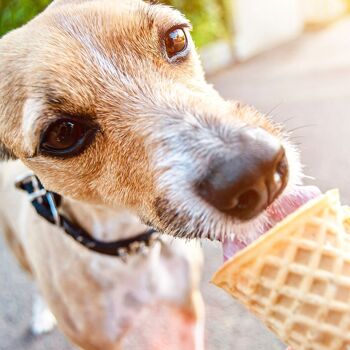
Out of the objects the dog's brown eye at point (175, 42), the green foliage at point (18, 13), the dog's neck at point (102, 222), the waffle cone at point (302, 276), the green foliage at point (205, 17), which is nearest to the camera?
the waffle cone at point (302, 276)

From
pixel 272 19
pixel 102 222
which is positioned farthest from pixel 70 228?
pixel 272 19

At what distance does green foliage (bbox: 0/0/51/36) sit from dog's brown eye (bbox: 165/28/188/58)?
5.51 metres

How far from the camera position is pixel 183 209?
187 cm

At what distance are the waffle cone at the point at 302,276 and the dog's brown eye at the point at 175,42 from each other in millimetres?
894

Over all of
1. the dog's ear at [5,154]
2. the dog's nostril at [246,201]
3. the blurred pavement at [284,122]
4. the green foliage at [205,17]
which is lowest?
the blurred pavement at [284,122]

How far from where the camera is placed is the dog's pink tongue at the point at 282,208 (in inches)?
71.2

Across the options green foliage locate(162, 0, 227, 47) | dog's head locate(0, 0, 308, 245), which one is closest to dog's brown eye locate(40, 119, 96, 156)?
dog's head locate(0, 0, 308, 245)

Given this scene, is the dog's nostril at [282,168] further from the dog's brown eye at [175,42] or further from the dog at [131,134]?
the dog's brown eye at [175,42]

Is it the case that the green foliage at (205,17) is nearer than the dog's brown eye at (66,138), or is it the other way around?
the dog's brown eye at (66,138)

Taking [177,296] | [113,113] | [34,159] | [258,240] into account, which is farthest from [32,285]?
[258,240]

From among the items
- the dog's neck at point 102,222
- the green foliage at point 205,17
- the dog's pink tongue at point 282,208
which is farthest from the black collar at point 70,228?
the green foliage at point 205,17

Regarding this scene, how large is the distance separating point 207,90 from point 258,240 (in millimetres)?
760

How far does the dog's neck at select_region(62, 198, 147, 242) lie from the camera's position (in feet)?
8.44

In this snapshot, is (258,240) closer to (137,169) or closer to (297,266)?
(297,266)
